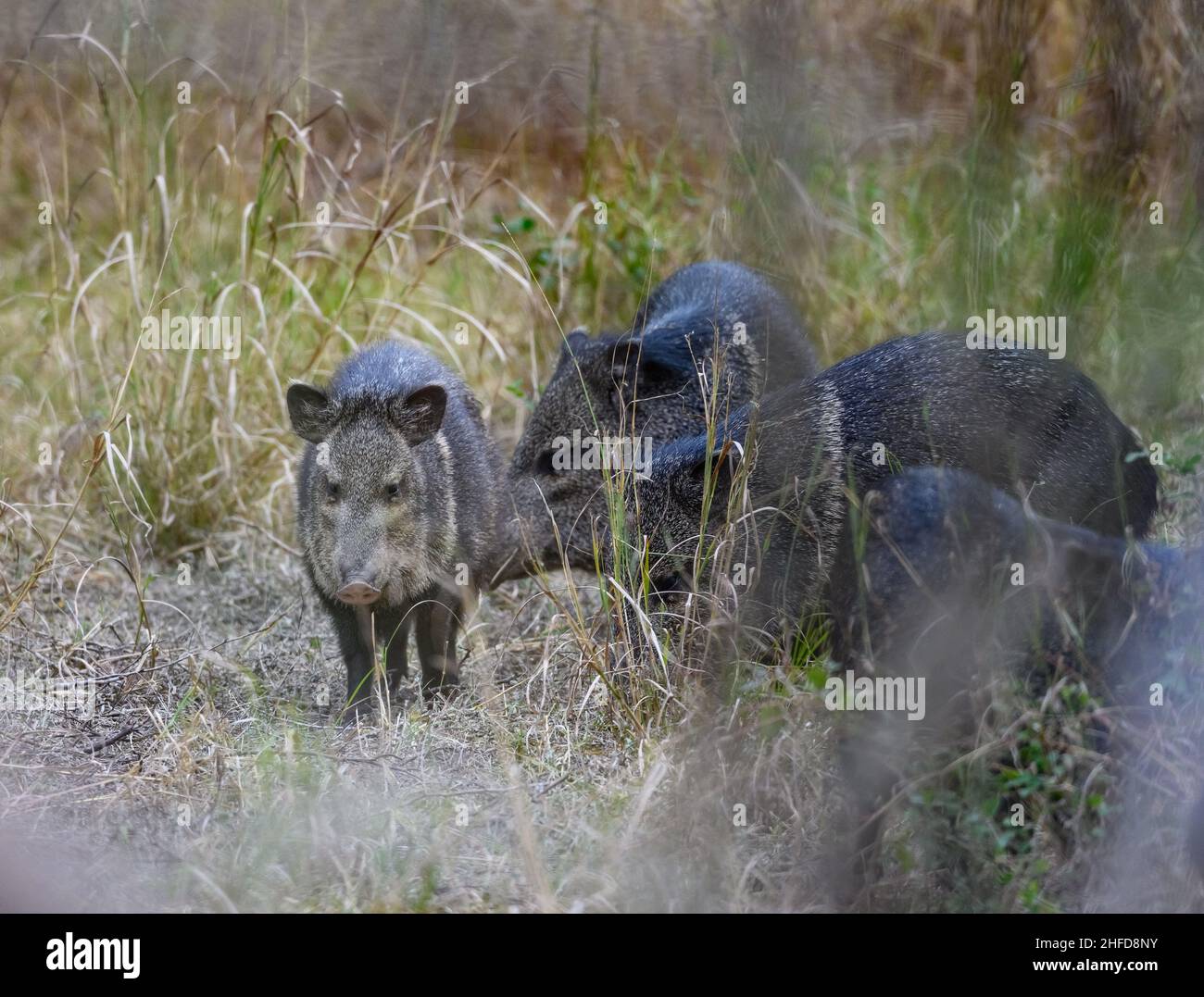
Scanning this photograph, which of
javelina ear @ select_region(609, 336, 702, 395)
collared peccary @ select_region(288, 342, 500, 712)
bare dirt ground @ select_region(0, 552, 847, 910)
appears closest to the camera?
bare dirt ground @ select_region(0, 552, 847, 910)

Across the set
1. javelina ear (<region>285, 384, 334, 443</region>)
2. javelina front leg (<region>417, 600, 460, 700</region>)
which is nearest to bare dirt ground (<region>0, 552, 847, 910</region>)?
javelina front leg (<region>417, 600, 460, 700</region>)

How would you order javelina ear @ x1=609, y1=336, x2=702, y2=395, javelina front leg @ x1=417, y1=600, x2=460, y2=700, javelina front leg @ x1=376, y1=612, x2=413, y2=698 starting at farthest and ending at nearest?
javelina ear @ x1=609, y1=336, x2=702, y2=395 < javelina front leg @ x1=417, y1=600, x2=460, y2=700 < javelina front leg @ x1=376, y1=612, x2=413, y2=698

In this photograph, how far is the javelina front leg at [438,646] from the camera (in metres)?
5.00

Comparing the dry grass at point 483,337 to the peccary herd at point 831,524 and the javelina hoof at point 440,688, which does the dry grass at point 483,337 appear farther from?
the peccary herd at point 831,524

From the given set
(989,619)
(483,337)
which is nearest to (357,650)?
(989,619)

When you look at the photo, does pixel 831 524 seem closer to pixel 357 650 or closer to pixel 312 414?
pixel 357 650

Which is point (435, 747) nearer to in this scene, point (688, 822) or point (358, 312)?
point (688, 822)

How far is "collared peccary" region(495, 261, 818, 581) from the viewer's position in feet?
19.0

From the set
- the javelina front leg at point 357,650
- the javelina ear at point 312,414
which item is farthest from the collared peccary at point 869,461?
the javelina ear at point 312,414

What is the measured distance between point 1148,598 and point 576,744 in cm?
174

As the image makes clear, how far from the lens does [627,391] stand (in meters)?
5.97

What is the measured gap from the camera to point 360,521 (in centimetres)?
462

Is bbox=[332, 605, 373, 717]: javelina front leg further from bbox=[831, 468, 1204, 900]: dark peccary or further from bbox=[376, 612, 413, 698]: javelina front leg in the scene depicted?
bbox=[831, 468, 1204, 900]: dark peccary

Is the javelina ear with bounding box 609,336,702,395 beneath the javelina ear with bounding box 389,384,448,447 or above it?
above
